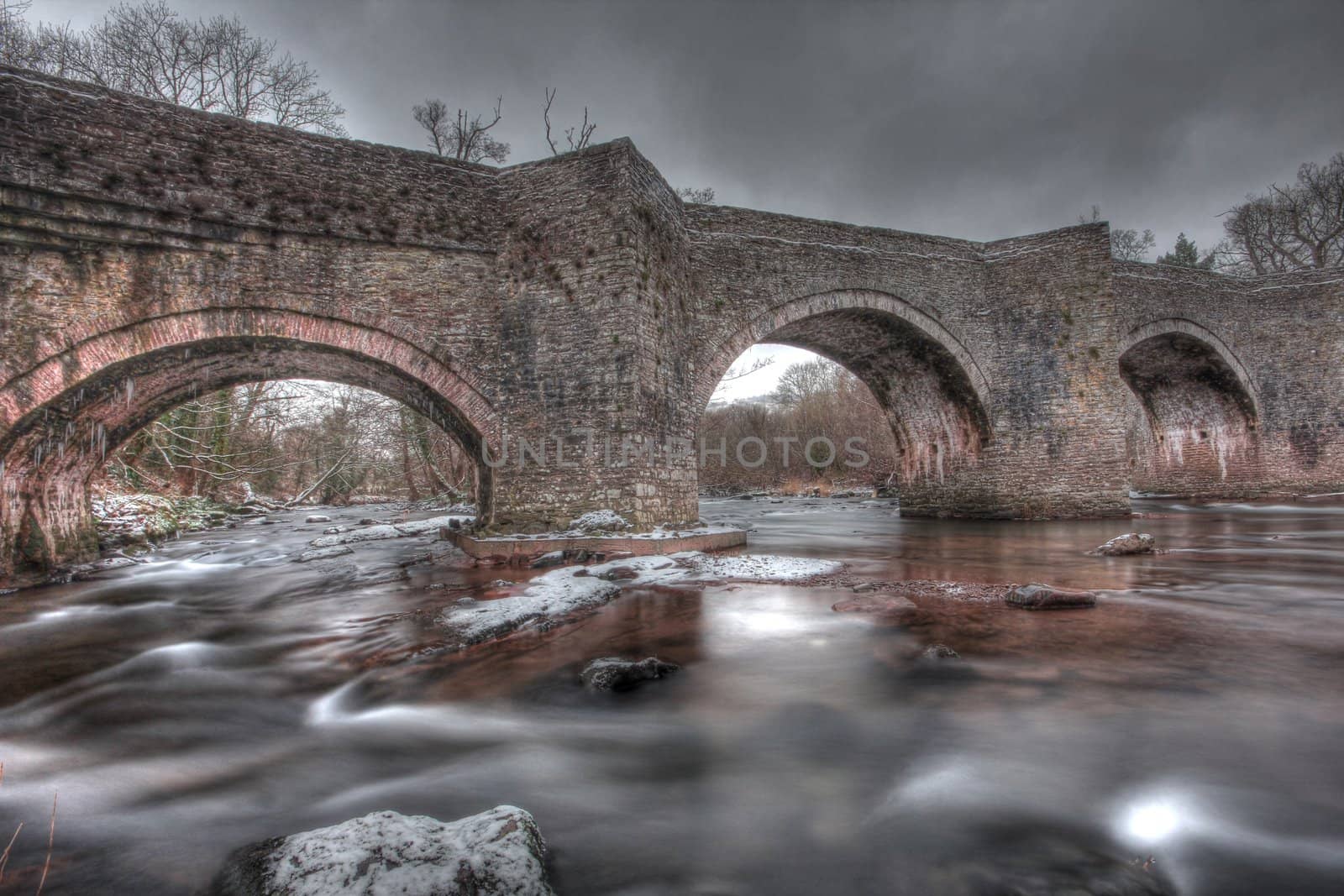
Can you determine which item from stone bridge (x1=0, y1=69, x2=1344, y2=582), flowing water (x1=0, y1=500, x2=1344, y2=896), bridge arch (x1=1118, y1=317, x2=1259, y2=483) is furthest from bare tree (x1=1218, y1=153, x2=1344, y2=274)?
flowing water (x1=0, y1=500, x2=1344, y2=896)

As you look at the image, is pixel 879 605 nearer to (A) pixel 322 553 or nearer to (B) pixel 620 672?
(B) pixel 620 672

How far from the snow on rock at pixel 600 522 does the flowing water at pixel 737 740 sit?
2.73m

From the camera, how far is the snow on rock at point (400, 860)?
4.69 feet

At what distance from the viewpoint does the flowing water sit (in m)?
1.64

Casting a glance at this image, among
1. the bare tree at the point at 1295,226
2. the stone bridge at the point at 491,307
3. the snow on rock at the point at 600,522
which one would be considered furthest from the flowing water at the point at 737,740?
the bare tree at the point at 1295,226

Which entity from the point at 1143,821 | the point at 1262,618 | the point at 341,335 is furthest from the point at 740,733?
the point at 341,335

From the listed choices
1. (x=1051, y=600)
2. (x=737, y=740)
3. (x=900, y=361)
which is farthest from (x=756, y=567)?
(x=900, y=361)

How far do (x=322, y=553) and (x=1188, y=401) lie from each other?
66.4 ft

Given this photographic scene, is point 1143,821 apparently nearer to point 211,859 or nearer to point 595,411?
→ point 211,859

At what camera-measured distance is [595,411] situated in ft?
25.3

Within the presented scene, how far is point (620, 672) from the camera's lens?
9.86ft

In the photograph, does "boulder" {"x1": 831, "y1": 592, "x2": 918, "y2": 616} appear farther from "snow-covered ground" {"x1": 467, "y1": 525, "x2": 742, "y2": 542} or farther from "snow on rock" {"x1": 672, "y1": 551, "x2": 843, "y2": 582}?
"snow-covered ground" {"x1": 467, "y1": 525, "x2": 742, "y2": 542}

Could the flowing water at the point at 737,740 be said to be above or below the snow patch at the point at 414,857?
below

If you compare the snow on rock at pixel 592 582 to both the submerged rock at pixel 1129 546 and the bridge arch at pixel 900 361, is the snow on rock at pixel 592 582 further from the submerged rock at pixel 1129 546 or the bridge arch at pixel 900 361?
the bridge arch at pixel 900 361
